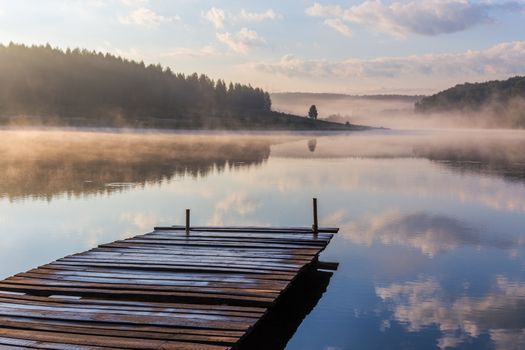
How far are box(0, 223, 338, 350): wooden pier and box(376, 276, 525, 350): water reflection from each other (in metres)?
2.83

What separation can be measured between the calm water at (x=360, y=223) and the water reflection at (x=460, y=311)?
1.1 inches

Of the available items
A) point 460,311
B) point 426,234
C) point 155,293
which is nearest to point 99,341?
point 155,293

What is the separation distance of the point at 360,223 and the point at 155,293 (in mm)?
16147

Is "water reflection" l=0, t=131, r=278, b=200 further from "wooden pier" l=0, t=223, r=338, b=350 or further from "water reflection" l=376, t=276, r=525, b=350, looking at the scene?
"water reflection" l=376, t=276, r=525, b=350

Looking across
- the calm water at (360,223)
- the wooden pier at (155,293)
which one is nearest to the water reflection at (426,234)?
the calm water at (360,223)

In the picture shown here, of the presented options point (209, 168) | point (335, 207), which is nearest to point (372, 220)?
point (335, 207)

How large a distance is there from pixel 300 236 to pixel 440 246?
5.68 metres

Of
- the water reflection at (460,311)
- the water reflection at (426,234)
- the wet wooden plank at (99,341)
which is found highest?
the wet wooden plank at (99,341)

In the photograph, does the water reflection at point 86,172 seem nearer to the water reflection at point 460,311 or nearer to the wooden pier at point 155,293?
the wooden pier at point 155,293

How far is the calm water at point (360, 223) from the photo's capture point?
47.3 ft

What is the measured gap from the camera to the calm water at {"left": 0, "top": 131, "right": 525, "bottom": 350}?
47.3 feet

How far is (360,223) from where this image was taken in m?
28.0

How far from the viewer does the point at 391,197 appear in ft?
124

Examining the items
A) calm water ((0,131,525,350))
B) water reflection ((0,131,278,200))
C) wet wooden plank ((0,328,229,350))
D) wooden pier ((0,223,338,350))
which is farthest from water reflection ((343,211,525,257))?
water reflection ((0,131,278,200))
